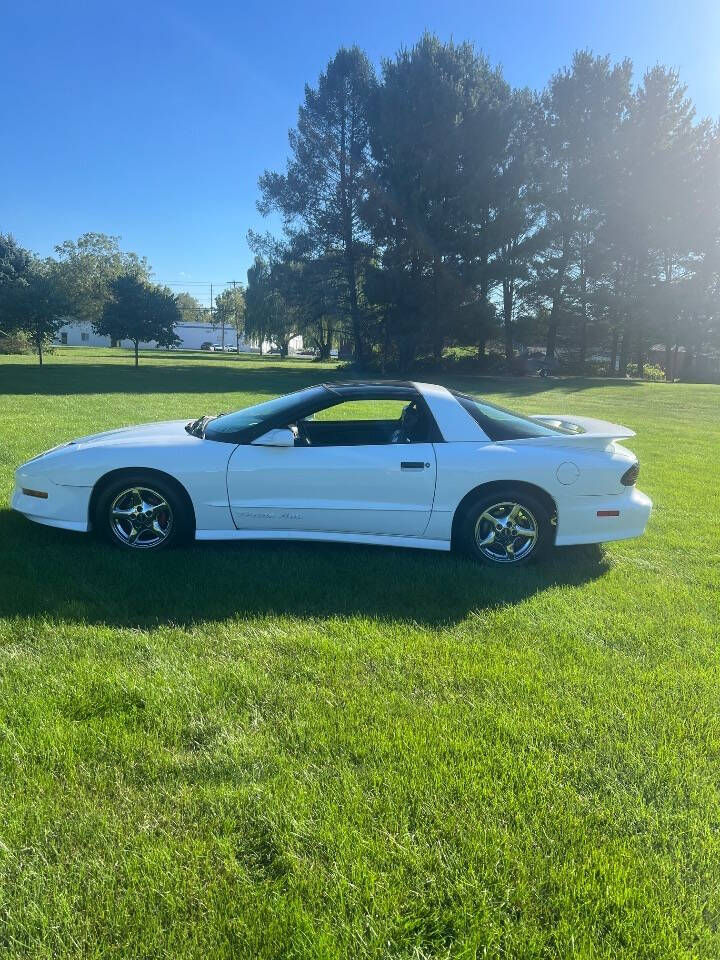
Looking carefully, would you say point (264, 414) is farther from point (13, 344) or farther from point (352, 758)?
point (13, 344)

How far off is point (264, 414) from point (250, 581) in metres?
1.38

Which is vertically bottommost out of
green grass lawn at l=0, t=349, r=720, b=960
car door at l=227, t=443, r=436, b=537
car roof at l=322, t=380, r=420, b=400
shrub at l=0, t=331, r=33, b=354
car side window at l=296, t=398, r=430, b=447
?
green grass lawn at l=0, t=349, r=720, b=960

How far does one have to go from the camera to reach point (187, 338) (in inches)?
Result: 3809

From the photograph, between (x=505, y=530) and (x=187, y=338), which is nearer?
(x=505, y=530)

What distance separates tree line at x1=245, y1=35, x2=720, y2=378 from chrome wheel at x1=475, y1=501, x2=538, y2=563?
27.8 metres

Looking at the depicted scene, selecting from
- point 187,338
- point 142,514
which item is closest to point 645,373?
point 142,514

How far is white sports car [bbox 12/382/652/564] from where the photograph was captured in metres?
4.33

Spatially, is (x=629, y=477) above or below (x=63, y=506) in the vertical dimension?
above

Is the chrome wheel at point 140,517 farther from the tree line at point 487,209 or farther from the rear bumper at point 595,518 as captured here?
the tree line at point 487,209

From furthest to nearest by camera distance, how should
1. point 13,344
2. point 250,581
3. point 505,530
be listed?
1. point 13,344
2. point 505,530
3. point 250,581

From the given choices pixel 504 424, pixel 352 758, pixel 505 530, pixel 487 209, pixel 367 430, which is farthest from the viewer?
pixel 487 209

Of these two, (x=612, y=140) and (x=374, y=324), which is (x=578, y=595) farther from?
(x=612, y=140)

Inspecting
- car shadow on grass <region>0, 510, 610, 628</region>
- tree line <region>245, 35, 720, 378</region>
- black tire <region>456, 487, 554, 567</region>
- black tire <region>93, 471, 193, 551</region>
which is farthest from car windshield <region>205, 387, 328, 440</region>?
tree line <region>245, 35, 720, 378</region>

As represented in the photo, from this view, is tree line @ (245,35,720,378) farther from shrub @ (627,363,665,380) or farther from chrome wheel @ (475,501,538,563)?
chrome wheel @ (475,501,538,563)
